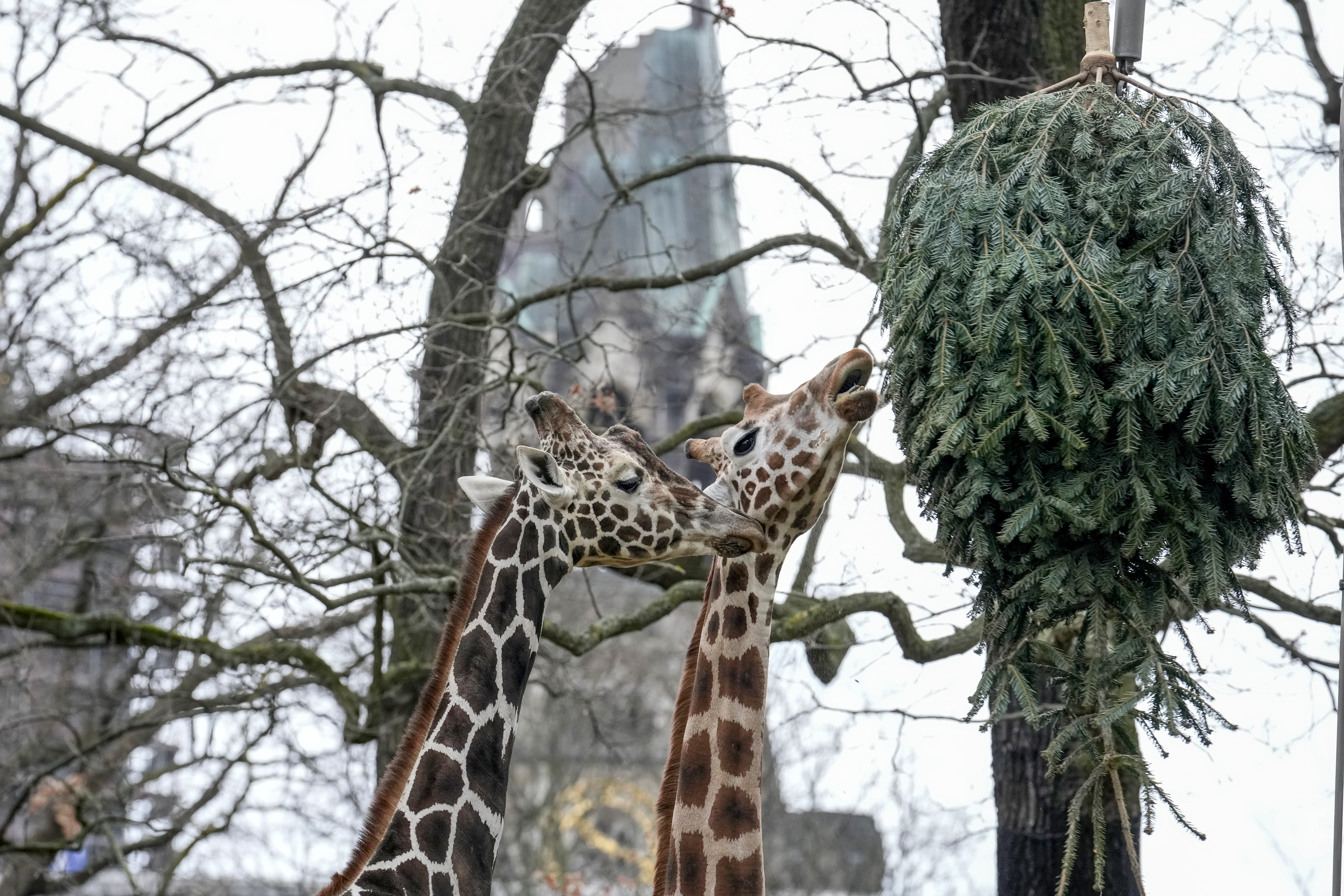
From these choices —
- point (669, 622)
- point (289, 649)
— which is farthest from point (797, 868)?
point (289, 649)

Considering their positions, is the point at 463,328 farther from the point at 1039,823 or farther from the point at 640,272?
the point at 1039,823

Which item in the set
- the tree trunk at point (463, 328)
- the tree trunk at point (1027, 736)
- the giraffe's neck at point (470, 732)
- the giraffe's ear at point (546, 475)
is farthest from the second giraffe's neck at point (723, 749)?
the tree trunk at point (463, 328)

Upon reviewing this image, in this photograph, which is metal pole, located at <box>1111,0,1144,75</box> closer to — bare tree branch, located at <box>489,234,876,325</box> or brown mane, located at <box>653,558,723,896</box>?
brown mane, located at <box>653,558,723,896</box>

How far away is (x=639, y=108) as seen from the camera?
9711mm

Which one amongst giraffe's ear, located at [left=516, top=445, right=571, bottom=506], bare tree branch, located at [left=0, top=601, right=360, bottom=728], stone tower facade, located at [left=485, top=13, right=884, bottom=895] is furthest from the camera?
stone tower facade, located at [left=485, top=13, right=884, bottom=895]

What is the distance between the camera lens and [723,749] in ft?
15.8

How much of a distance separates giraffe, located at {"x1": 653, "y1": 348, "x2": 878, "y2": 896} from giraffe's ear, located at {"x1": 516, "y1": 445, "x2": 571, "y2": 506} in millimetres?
582

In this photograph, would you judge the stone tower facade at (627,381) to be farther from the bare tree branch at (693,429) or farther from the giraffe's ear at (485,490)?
the giraffe's ear at (485,490)

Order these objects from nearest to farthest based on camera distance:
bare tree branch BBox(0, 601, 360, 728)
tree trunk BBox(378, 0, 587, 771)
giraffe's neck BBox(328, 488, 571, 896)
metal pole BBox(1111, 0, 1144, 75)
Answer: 1. giraffe's neck BBox(328, 488, 571, 896)
2. metal pole BBox(1111, 0, 1144, 75)
3. tree trunk BBox(378, 0, 587, 771)
4. bare tree branch BBox(0, 601, 360, 728)

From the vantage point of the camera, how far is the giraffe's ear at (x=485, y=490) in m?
4.83

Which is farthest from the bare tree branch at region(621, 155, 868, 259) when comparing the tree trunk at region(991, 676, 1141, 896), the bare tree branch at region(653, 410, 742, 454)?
the tree trunk at region(991, 676, 1141, 896)

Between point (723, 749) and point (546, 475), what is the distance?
1005 mm

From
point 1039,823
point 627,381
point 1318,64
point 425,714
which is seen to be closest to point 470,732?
point 425,714

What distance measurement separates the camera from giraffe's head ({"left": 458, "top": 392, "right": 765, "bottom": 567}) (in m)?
4.59
